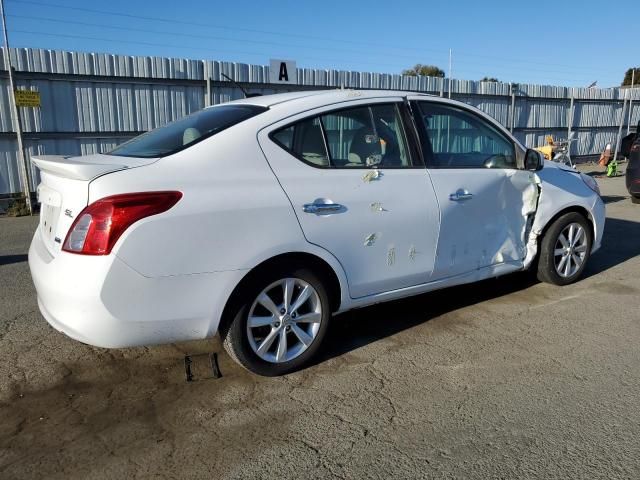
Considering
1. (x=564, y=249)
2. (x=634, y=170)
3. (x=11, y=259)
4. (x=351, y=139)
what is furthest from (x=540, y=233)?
(x=634, y=170)

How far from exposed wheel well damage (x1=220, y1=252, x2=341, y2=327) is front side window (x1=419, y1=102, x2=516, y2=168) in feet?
4.21

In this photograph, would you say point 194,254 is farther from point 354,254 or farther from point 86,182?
point 354,254

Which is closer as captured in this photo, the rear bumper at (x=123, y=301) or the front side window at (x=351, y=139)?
the rear bumper at (x=123, y=301)

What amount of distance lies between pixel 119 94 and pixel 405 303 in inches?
296

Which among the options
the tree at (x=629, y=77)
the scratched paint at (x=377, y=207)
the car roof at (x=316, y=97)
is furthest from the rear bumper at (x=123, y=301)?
the tree at (x=629, y=77)

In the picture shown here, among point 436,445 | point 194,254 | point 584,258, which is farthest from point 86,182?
point 584,258

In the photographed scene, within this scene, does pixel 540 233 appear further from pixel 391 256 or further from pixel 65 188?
pixel 65 188

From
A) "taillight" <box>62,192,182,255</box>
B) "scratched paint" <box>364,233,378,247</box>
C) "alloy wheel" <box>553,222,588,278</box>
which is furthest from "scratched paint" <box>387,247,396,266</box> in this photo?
"alloy wheel" <box>553,222,588,278</box>

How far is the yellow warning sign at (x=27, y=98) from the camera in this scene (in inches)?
344

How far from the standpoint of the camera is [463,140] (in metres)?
4.61

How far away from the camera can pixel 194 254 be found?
300cm

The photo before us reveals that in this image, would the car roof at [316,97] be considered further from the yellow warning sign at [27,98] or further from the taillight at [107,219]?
the yellow warning sign at [27,98]

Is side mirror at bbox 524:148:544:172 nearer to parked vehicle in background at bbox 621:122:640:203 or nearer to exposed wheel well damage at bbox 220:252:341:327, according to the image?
exposed wheel well damage at bbox 220:252:341:327

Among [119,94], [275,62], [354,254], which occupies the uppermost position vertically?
[275,62]
